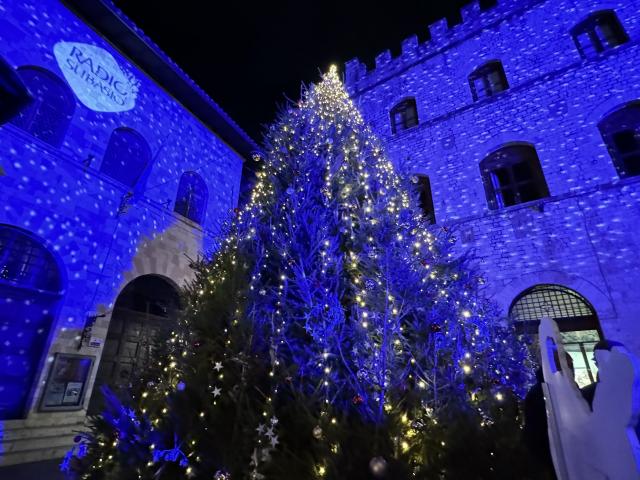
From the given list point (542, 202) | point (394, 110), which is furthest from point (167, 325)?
point (394, 110)

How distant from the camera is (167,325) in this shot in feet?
13.9

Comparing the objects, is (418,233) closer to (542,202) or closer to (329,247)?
(329,247)

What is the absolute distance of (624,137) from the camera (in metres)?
7.47

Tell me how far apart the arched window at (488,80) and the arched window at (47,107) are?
1108 cm

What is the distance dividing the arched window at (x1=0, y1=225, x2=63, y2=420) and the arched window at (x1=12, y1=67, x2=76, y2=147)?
85.7 inches

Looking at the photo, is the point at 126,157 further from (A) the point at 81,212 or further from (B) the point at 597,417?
(B) the point at 597,417

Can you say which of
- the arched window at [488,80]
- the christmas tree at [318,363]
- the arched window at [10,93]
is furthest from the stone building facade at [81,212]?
the arched window at [488,80]

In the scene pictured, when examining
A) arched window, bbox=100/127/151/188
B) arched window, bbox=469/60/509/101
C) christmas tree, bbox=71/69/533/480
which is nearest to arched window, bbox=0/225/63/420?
arched window, bbox=100/127/151/188

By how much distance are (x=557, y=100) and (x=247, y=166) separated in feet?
34.4

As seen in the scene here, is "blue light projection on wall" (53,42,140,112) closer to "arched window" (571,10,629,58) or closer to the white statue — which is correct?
the white statue

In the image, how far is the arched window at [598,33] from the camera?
8.17 m

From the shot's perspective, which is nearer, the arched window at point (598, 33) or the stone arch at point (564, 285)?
the stone arch at point (564, 285)

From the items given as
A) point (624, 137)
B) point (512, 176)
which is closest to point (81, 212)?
point (512, 176)

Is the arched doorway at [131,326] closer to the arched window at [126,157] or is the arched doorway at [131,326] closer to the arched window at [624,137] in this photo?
the arched window at [126,157]
